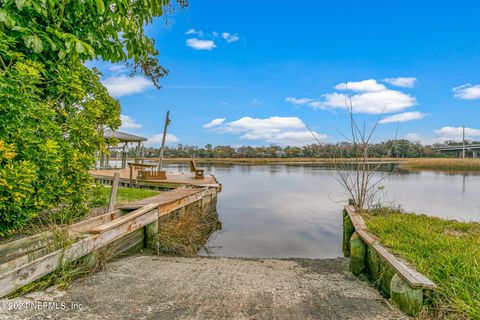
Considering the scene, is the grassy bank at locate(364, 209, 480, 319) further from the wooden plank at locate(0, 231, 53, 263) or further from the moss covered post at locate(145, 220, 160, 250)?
the wooden plank at locate(0, 231, 53, 263)

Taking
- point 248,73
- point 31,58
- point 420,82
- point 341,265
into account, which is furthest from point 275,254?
point 420,82

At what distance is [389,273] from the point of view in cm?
254

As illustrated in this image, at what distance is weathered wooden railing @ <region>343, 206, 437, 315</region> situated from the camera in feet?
6.71

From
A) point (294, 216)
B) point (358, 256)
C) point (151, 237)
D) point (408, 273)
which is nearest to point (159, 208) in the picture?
point (151, 237)

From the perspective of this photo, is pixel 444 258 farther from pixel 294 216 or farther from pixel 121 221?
pixel 294 216

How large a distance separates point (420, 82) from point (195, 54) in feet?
54.2

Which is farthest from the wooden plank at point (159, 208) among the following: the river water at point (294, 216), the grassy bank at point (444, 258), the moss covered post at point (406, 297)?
the grassy bank at point (444, 258)

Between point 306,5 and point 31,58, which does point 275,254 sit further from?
point 306,5

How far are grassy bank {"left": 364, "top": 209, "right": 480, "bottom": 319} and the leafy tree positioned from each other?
3592 millimetres

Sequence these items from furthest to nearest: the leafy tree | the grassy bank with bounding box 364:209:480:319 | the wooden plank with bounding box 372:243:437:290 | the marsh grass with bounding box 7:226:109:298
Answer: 1. the leafy tree
2. the marsh grass with bounding box 7:226:109:298
3. the wooden plank with bounding box 372:243:437:290
4. the grassy bank with bounding box 364:209:480:319

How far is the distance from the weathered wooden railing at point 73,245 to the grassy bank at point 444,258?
10.2 feet

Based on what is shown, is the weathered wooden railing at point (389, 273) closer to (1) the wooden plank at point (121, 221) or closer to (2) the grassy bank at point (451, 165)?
(1) the wooden plank at point (121, 221)

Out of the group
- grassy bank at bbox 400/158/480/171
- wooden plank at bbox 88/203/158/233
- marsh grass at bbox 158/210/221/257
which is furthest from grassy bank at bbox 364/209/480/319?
grassy bank at bbox 400/158/480/171

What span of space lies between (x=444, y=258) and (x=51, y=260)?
357cm
